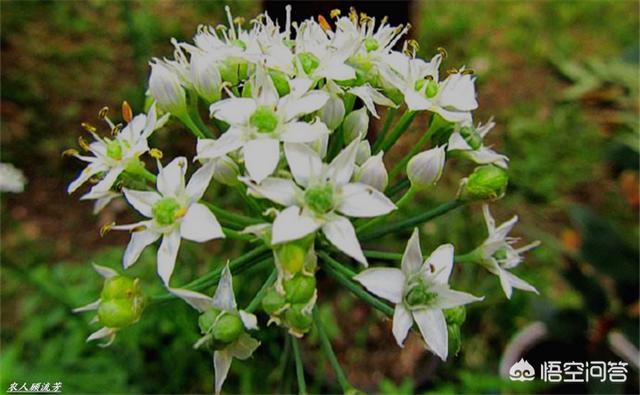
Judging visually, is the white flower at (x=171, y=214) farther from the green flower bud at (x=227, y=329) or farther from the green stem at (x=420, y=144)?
the green stem at (x=420, y=144)

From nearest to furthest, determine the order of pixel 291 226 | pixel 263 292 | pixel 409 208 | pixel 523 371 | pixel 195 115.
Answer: pixel 291 226, pixel 263 292, pixel 195 115, pixel 523 371, pixel 409 208

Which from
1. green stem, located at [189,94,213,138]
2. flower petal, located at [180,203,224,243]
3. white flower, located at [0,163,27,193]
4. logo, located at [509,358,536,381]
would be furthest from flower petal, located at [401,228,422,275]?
white flower, located at [0,163,27,193]

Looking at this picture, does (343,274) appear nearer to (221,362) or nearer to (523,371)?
(221,362)

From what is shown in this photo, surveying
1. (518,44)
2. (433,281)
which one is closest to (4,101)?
(518,44)

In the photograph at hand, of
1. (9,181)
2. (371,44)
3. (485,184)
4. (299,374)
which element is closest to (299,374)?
(299,374)

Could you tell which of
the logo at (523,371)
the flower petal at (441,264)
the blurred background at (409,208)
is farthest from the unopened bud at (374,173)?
the logo at (523,371)
